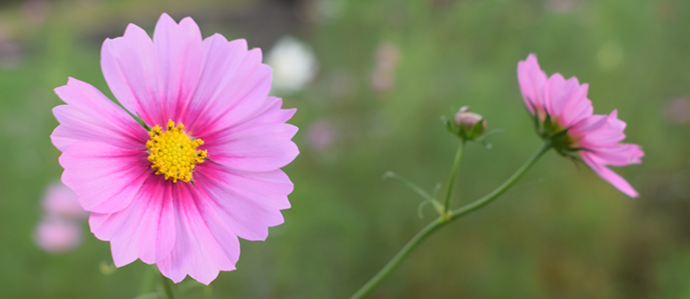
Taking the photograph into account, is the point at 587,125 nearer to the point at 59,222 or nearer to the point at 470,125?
the point at 470,125

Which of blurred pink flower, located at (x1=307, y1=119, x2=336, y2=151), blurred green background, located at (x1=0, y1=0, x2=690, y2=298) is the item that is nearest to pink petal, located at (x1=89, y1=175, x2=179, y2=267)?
blurred green background, located at (x1=0, y1=0, x2=690, y2=298)

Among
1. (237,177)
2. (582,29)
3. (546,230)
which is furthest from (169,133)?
(582,29)

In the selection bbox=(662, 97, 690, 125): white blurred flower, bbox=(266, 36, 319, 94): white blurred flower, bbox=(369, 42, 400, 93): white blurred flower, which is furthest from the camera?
bbox=(266, 36, 319, 94): white blurred flower

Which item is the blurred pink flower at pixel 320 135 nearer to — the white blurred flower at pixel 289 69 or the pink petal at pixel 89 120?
the white blurred flower at pixel 289 69

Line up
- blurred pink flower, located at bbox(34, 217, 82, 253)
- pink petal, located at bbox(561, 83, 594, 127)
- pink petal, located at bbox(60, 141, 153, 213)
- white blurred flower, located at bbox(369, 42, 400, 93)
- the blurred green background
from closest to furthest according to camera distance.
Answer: pink petal, located at bbox(60, 141, 153, 213), pink petal, located at bbox(561, 83, 594, 127), blurred pink flower, located at bbox(34, 217, 82, 253), the blurred green background, white blurred flower, located at bbox(369, 42, 400, 93)

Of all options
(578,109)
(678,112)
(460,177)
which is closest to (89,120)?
(578,109)

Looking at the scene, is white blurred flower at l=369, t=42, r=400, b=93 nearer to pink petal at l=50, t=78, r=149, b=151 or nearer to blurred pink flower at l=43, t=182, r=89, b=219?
blurred pink flower at l=43, t=182, r=89, b=219

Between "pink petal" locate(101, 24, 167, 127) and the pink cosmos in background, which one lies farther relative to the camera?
the pink cosmos in background

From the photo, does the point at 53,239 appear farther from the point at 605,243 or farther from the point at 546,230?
the point at 605,243
